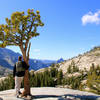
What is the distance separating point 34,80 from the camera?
127 m

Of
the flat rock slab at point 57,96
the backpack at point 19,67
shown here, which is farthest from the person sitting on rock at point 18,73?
the flat rock slab at point 57,96

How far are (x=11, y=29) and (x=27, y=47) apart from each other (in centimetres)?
279

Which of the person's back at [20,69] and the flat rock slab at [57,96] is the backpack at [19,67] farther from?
the flat rock slab at [57,96]

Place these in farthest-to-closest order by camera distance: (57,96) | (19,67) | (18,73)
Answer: (57,96) → (19,67) → (18,73)

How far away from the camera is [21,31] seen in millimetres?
18875

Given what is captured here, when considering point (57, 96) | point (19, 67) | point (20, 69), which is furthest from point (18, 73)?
point (57, 96)

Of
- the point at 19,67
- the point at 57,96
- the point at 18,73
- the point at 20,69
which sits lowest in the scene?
the point at 57,96

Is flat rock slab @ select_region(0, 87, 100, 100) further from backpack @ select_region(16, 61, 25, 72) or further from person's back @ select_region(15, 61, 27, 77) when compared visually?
backpack @ select_region(16, 61, 25, 72)

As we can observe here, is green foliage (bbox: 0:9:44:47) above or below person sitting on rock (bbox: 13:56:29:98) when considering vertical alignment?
above

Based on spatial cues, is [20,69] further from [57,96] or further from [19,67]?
[57,96]

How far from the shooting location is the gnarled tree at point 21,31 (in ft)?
60.8

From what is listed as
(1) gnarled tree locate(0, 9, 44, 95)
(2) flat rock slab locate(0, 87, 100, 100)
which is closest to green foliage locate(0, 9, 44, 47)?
(1) gnarled tree locate(0, 9, 44, 95)

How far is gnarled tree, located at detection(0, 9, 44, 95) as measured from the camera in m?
18.5

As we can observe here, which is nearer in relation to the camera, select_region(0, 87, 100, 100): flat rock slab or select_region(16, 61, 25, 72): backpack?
select_region(0, 87, 100, 100): flat rock slab
